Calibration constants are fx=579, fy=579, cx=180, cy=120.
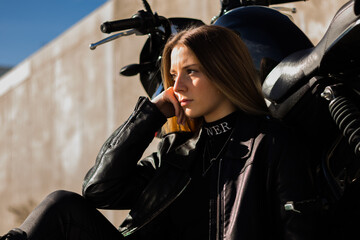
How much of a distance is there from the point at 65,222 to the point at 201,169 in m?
0.40

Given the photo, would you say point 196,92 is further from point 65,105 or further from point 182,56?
point 65,105

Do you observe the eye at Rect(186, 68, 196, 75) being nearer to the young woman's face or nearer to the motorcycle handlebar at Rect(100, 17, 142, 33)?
the young woman's face

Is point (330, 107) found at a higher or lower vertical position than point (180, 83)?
lower

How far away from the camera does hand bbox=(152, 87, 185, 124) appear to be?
1.70 meters

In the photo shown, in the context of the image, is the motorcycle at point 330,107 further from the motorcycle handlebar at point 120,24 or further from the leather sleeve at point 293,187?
the motorcycle handlebar at point 120,24

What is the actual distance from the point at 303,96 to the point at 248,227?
1.09 ft

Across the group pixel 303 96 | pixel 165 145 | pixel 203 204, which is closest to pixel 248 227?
pixel 203 204

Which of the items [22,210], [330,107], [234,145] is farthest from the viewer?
[22,210]

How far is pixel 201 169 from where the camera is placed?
162 centimetres

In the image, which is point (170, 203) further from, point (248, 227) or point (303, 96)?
point (303, 96)

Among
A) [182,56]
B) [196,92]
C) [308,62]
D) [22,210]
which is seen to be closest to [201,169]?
[196,92]

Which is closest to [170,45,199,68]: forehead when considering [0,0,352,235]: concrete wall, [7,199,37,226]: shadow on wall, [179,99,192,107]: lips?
[179,99,192,107]: lips

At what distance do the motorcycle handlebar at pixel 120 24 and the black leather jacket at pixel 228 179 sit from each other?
382 millimetres

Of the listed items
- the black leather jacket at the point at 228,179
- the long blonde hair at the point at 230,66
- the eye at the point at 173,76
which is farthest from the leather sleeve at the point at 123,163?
the long blonde hair at the point at 230,66
